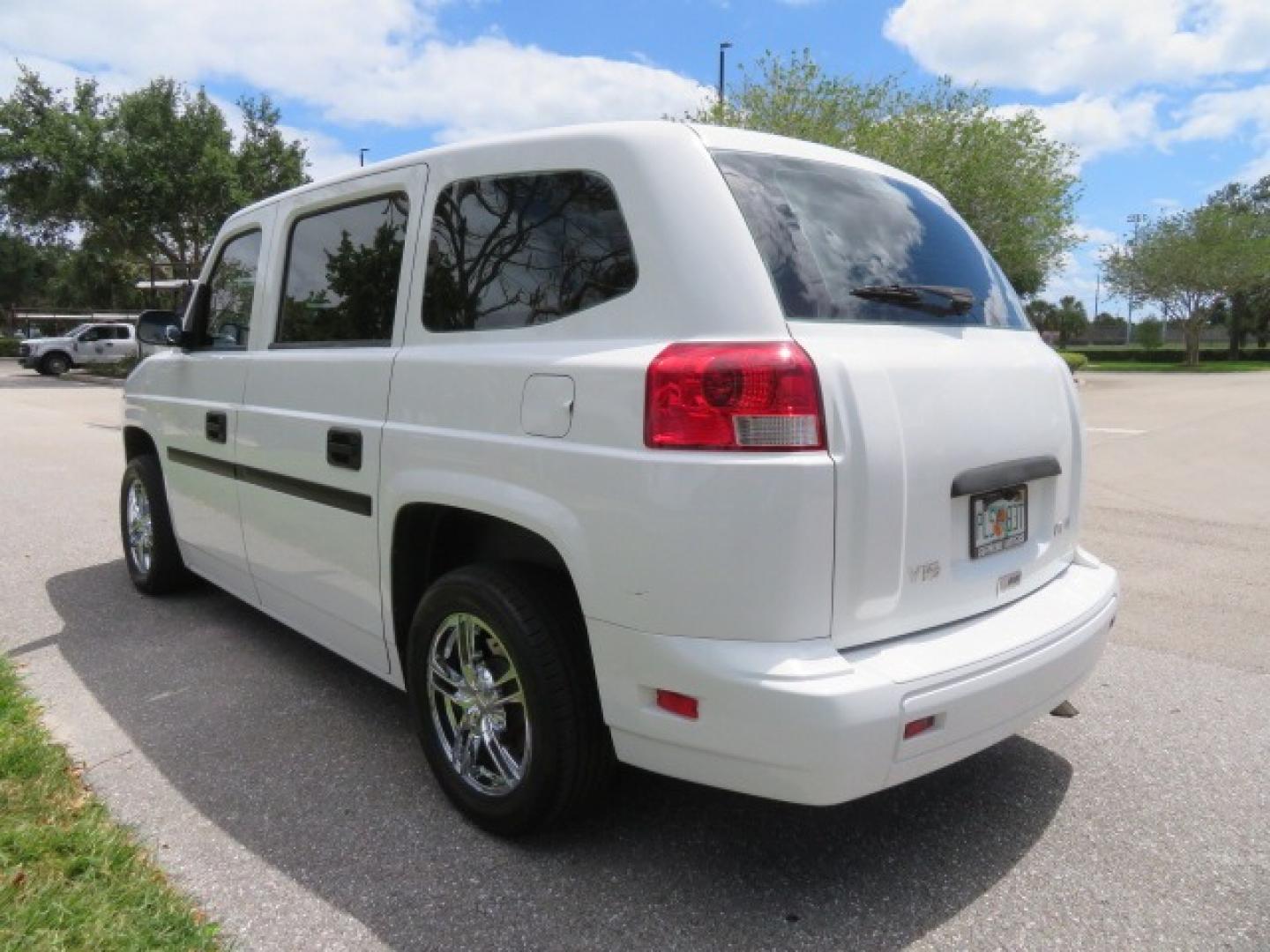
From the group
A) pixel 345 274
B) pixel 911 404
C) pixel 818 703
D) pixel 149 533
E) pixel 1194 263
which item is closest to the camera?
pixel 818 703

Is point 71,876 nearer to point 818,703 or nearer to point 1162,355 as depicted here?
point 818,703

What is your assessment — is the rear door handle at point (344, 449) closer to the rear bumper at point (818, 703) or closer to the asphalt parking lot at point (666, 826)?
the asphalt parking lot at point (666, 826)

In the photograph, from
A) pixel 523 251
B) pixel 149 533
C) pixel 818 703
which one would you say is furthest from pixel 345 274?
pixel 149 533

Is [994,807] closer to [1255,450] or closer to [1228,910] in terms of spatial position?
[1228,910]

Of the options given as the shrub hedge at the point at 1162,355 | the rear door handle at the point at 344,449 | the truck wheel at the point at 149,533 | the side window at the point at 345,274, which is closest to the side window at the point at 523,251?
the side window at the point at 345,274

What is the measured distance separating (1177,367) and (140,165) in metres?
42.6

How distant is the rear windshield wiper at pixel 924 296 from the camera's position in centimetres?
241

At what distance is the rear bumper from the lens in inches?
78.1

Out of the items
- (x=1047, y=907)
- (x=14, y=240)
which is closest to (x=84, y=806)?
(x=1047, y=907)

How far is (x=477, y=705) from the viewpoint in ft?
8.80

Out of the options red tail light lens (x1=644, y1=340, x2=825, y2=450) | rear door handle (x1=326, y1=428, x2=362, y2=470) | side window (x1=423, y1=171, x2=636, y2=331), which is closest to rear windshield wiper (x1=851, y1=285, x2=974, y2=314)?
red tail light lens (x1=644, y1=340, x2=825, y2=450)

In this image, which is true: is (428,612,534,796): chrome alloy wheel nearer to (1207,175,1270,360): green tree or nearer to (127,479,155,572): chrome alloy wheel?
(127,479,155,572): chrome alloy wheel

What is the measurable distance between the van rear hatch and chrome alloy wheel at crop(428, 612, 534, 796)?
1.03 m

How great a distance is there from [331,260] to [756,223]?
1792 millimetres
